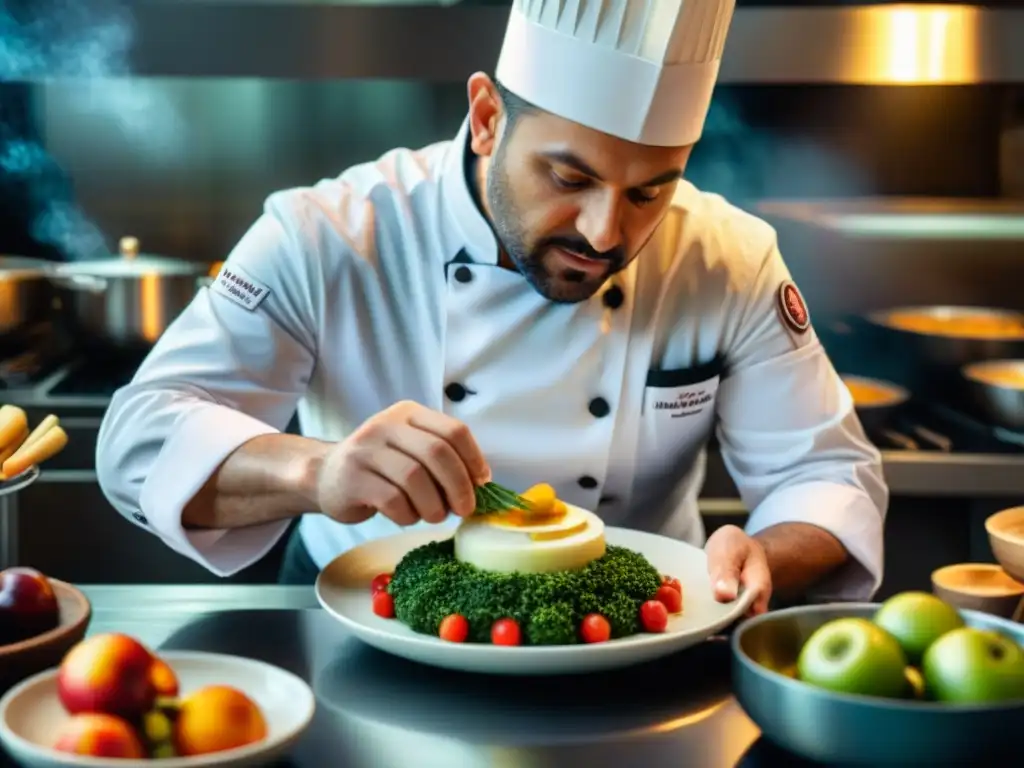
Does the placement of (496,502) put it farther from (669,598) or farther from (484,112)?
(484,112)

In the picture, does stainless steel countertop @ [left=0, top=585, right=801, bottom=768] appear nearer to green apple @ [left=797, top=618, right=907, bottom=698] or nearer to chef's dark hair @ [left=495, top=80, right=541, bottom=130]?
green apple @ [left=797, top=618, right=907, bottom=698]

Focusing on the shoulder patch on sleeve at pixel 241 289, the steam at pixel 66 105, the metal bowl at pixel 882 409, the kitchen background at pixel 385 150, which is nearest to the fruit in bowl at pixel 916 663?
the shoulder patch on sleeve at pixel 241 289

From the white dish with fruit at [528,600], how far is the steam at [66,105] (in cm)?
203

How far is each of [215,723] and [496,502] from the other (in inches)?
20.4

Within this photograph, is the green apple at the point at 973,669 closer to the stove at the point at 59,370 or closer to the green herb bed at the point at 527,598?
the green herb bed at the point at 527,598

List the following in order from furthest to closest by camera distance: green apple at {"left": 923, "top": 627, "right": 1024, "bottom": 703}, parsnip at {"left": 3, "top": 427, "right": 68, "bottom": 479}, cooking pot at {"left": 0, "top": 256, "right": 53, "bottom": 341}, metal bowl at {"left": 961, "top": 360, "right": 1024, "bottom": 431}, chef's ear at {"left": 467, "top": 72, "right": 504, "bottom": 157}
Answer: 1. cooking pot at {"left": 0, "top": 256, "right": 53, "bottom": 341}
2. metal bowl at {"left": 961, "top": 360, "right": 1024, "bottom": 431}
3. chef's ear at {"left": 467, "top": 72, "right": 504, "bottom": 157}
4. parsnip at {"left": 3, "top": 427, "right": 68, "bottom": 479}
5. green apple at {"left": 923, "top": 627, "right": 1024, "bottom": 703}

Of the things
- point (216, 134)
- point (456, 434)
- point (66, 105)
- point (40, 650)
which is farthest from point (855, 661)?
point (66, 105)

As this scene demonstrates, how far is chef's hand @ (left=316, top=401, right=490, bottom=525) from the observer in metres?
1.49

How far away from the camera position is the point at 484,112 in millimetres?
1975

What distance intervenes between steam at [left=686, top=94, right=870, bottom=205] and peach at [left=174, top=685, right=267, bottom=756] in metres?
2.50

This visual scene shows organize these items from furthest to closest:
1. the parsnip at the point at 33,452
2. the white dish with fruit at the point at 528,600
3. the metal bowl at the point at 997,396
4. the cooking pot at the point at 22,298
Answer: the cooking pot at the point at 22,298 → the metal bowl at the point at 997,396 → the parsnip at the point at 33,452 → the white dish with fruit at the point at 528,600

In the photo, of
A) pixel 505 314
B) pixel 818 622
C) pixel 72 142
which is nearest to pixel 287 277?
pixel 505 314

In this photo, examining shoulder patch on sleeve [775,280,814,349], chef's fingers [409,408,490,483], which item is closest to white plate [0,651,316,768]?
chef's fingers [409,408,490,483]

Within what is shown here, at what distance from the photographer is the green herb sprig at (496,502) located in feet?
5.01
